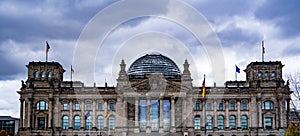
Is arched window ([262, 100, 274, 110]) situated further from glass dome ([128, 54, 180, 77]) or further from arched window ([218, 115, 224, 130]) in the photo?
glass dome ([128, 54, 180, 77])

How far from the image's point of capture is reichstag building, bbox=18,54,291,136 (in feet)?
371

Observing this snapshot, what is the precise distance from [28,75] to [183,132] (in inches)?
1560

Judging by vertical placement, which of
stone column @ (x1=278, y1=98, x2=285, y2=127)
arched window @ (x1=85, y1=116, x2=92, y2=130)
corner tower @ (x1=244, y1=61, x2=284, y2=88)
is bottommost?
arched window @ (x1=85, y1=116, x2=92, y2=130)

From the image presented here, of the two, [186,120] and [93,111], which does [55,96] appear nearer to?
[93,111]

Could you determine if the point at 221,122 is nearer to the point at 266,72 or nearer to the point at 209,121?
the point at 209,121

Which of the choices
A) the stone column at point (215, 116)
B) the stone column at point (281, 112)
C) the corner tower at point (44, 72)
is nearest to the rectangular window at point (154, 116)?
the stone column at point (215, 116)

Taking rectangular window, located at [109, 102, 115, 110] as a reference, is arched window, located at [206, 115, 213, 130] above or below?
below

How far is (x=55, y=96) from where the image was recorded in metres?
116

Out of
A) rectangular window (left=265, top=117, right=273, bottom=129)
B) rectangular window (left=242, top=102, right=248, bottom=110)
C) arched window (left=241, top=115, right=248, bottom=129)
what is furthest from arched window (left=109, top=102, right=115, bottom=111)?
rectangular window (left=265, top=117, right=273, bottom=129)

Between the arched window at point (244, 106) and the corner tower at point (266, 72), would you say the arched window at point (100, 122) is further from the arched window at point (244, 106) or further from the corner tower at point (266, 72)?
the corner tower at point (266, 72)

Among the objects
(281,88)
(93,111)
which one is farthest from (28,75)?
(281,88)

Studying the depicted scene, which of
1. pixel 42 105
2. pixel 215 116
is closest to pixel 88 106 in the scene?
pixel 42 105

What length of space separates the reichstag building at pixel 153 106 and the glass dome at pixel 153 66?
4.82 m

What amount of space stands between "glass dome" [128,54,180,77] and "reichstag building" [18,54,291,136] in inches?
190
